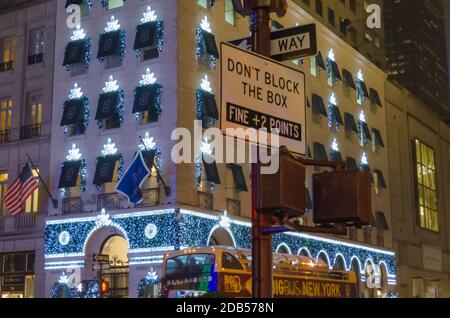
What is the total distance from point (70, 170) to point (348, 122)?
72.3 feet

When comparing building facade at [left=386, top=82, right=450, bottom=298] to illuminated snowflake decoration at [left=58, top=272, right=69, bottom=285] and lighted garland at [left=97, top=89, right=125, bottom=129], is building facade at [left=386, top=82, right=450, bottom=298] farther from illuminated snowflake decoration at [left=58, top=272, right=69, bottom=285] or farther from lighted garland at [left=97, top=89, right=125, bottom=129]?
illuminated snowflake decoration at [left=58, top=272, right=69, bottom=285]

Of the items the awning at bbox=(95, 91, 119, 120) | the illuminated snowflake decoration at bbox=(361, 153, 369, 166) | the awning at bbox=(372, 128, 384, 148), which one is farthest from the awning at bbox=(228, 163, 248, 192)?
the awning at bbox=(372, 128, 384, 148)

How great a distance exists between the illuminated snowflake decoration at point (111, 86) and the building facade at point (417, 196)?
27.9 m

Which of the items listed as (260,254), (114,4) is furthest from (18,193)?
(260,254)

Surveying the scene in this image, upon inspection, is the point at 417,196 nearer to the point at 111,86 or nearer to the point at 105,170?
the point at 111,86

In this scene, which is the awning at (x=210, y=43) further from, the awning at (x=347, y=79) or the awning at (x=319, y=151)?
the awning at (x=347, y=79)

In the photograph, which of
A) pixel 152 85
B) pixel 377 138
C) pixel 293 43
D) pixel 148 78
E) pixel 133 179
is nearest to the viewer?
pixel 293 43

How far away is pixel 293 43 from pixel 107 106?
27.4 meters

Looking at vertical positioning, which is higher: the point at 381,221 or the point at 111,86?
the point at 111,86

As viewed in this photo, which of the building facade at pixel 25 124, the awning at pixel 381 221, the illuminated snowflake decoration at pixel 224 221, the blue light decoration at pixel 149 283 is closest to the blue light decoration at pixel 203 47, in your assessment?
the illuminated snowflake decoration at pixel 224 221

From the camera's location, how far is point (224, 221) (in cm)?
3384

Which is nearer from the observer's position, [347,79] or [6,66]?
[6,66]

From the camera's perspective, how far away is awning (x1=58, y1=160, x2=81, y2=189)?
111 ft

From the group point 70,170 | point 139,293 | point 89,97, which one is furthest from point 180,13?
point 139,293
